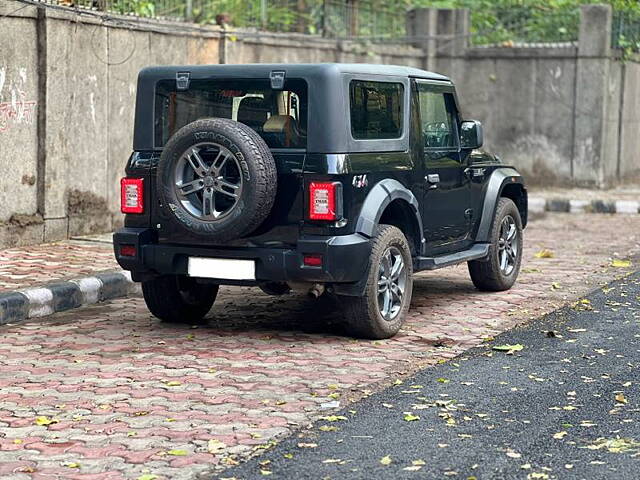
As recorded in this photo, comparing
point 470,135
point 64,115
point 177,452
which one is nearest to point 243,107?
point 470,135

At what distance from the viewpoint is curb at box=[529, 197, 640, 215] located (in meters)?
18.6

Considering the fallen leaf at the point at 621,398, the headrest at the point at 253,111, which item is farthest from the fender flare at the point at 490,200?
the fallen leaf at the point at 621,398

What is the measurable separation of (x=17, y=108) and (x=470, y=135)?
4862 mm

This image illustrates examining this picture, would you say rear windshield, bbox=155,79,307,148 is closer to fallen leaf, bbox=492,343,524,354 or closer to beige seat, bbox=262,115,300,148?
beige seat, bbox=262,115,300,148

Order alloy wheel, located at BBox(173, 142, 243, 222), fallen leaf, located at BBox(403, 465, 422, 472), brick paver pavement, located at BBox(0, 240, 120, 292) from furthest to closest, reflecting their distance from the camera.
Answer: brick paver pavement, located at BBox(0, 240, 120, 292), alloy wheel, located at BBox(173, 142, 243, 222), fallen leaf, located at BBox(403, 465, 422, 472)

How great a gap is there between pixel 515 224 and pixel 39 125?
5.03 metres

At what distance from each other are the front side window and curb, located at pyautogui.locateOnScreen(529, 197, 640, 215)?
906 centimetres

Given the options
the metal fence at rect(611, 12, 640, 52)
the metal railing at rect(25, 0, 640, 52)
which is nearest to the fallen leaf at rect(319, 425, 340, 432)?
the metal railing at rect(25, 0, 640, 52)

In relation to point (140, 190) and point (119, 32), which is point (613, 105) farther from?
point (140, 190)

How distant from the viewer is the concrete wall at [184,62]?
495 inches

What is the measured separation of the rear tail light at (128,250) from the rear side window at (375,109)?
171cm

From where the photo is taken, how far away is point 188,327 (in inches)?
358

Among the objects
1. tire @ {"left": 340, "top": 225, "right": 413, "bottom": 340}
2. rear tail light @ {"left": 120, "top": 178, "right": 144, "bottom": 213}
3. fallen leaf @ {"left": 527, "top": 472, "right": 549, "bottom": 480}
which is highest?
rear tail light @ {"left": 120, "top": 178, "right": 144, "bottom": 213}

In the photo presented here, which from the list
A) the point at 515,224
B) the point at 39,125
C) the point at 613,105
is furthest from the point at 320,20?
the point at 515,224
